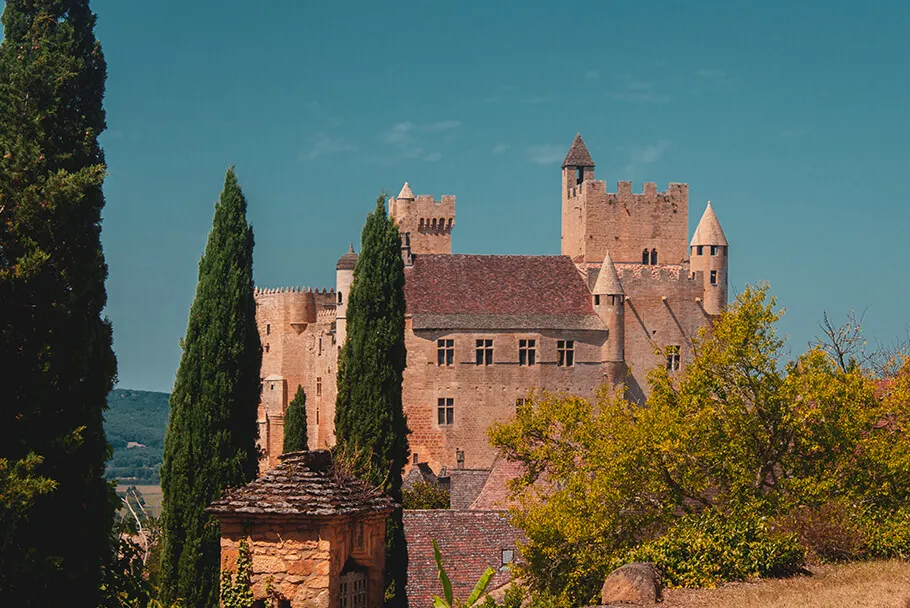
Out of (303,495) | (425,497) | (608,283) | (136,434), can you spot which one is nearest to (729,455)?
(303,495)

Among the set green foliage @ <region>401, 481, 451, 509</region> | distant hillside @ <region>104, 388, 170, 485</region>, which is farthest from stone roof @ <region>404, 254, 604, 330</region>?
distant hillside @ <region>104, 388, 170, 485</region>

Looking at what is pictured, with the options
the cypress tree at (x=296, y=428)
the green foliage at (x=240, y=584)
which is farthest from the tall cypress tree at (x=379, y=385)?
the cypress tree at (x=296, y=428)

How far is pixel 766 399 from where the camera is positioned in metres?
→ 25.3

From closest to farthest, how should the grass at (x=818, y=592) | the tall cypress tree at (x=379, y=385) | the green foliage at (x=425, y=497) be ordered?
the grass at (x=818, y=592), the tall cypress tree at (x=379, y=385), the green foliage at (x=425, y=497)

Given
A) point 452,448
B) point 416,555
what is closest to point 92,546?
point 416,555

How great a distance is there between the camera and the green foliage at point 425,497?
45094mm

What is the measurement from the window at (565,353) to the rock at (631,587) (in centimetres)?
4256

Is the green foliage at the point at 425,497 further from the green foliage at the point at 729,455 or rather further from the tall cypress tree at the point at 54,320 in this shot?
the tall cypress tree at the point at 54,320

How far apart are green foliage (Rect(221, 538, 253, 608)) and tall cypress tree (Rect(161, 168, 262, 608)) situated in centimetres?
695

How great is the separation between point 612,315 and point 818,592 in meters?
43.1

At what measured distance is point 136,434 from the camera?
430 feet

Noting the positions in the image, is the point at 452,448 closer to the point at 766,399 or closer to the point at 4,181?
the point at 766,399

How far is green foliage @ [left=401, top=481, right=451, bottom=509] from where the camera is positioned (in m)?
45.1

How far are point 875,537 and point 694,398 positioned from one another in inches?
271
